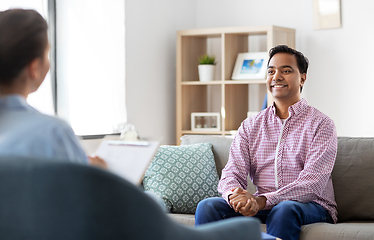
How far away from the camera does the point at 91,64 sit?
3871 millimetres

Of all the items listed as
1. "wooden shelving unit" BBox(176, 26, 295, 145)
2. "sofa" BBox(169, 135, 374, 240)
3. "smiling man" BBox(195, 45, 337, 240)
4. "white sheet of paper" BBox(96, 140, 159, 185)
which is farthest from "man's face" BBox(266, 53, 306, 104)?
"wooden shelving unit" BBox(176, 26, 295, 145)

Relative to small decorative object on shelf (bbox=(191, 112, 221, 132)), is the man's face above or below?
above

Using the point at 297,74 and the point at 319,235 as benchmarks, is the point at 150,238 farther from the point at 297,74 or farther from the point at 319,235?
the point at 297,74

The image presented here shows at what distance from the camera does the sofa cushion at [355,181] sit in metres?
2.40

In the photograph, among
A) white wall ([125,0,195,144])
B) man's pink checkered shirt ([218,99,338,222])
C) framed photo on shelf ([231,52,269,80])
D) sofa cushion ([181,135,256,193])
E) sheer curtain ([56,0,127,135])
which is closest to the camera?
man's pink checkered shirt ([218,99,338,222])

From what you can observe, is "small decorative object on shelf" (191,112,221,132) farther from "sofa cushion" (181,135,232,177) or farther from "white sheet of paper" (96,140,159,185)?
"white sheet of paper" (96,140,159,185)

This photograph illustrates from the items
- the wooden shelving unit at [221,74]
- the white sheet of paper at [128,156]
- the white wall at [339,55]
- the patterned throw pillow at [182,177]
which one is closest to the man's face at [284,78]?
the patterned throw pillow at [182,177]

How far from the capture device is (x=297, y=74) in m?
2.52

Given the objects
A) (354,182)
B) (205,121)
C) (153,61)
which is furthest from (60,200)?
(205,121)

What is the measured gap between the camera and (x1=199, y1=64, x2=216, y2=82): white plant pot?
4.42m

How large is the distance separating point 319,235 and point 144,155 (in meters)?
1.31

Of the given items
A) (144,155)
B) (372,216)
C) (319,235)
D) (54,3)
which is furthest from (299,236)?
(54,3)

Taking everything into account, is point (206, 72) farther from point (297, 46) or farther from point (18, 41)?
point (18, 41)

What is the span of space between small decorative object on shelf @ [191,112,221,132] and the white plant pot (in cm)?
31
